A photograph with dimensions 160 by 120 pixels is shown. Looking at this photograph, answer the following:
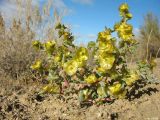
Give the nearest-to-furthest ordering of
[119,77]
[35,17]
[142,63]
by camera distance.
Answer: [119,77], [142,63], [35,17]

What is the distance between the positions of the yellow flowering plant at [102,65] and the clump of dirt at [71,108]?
0.10 metres

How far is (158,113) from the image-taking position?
8.11 ft

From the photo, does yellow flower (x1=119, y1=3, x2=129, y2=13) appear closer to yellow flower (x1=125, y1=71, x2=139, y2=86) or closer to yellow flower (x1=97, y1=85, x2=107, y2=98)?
yellow flower (x1=125, y1=71, x2=139, y2=86)

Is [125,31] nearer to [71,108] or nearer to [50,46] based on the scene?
[50,46]

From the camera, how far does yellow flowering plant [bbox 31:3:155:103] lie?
8.23ft

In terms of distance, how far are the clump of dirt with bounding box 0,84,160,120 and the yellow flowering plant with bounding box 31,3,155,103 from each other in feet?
0.34

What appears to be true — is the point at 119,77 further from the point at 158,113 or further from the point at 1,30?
the point at 1,30

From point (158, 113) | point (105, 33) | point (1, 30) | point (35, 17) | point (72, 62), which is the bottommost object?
point (158, 113)

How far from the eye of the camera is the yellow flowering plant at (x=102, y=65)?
Result: 251 centimetres

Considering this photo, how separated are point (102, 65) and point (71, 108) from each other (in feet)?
1.75

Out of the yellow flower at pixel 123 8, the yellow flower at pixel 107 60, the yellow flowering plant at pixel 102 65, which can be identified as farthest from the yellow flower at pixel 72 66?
the yellow flower at pixel 123 8

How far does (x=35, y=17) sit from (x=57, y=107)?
260cm

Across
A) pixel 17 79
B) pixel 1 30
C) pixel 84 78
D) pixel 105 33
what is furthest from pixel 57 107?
pixel 1 30

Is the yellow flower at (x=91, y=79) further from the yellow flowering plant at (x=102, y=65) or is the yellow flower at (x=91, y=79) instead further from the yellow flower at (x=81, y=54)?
the yellow flower at (x=81, y=54)
